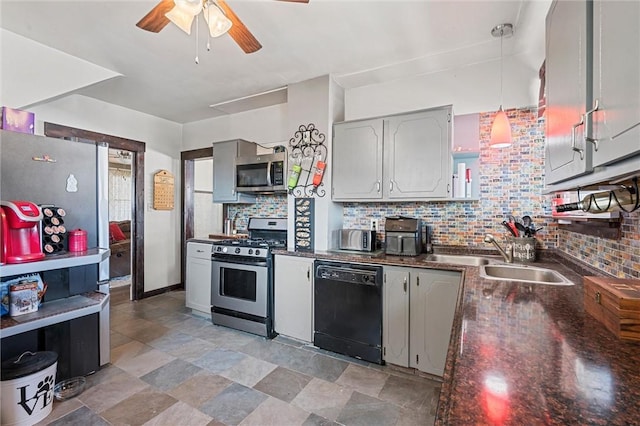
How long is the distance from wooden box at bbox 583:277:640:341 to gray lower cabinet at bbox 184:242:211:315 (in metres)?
3.35

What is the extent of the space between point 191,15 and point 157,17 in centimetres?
24

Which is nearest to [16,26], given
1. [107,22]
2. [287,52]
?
[107,22]

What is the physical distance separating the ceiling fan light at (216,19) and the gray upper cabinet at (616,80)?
1.58 m

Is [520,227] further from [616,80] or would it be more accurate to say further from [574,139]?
[616,80]

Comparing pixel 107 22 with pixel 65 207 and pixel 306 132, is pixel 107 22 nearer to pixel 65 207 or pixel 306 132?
pixel 65 207

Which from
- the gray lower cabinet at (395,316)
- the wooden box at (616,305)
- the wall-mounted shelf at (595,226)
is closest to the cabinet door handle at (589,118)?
the wooden box at (616,305)

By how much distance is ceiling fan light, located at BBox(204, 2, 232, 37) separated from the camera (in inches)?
60.4

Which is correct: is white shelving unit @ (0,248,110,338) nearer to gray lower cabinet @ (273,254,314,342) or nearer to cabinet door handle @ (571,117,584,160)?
gray lower cabinet @ (273,254,314,342)

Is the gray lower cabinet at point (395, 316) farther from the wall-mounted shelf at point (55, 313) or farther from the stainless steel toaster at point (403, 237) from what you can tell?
the wall-mounted shelf at point (55, 313)

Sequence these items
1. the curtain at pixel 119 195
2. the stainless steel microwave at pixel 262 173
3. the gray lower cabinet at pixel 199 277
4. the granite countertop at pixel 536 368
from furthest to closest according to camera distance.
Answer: the curtain at pixel 119 195
the gray lower cabinet at pixel 199 277
the stainless steel microwave at pixel 262 173
the granite countertop at pixel 536 368

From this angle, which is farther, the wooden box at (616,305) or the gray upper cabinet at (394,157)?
the gray upper cabinet at (394,157)

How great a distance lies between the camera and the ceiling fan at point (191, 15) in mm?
1480

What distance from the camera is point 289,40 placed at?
2.39 m

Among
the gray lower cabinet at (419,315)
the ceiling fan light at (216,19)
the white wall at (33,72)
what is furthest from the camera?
the white wall at (33,72)
